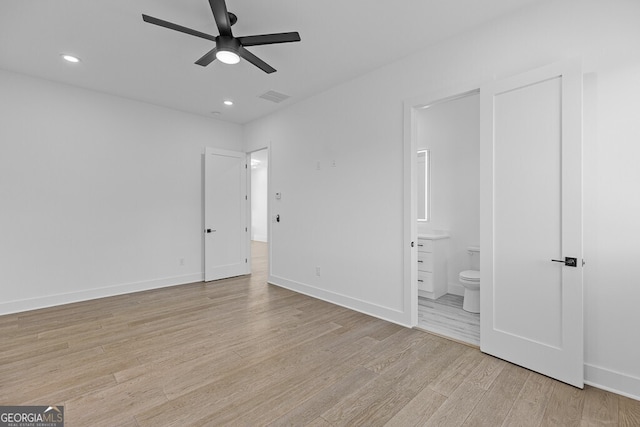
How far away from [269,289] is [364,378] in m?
2.76

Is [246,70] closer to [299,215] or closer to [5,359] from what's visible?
[299,215]

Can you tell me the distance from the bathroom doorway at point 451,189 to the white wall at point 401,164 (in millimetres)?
888

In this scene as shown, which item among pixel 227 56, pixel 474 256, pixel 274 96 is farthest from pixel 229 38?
pixel 474 256

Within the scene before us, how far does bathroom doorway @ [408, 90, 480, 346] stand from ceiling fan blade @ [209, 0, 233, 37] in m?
2.93

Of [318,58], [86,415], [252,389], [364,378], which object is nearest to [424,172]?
[318,58]

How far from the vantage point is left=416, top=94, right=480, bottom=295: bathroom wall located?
4.24m

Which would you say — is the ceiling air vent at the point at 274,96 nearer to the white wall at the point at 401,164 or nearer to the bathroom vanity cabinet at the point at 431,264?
the white wall at the point at 401,164

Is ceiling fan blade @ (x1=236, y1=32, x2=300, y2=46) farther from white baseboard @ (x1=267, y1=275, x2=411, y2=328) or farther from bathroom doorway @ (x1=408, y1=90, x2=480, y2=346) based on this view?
white baseboard @ (x1=267, y1=275, x2=411, y2=328)

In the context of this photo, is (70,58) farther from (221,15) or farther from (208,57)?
(221,15)

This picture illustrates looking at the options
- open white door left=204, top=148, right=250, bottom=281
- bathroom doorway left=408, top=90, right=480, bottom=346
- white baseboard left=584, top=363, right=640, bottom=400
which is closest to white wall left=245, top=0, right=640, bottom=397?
white baseboard left=584, top=363, right=640, bottom=400

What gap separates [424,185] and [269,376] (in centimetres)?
367

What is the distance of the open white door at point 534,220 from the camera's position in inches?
82.9

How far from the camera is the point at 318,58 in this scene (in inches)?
128

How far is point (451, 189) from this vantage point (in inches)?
176
